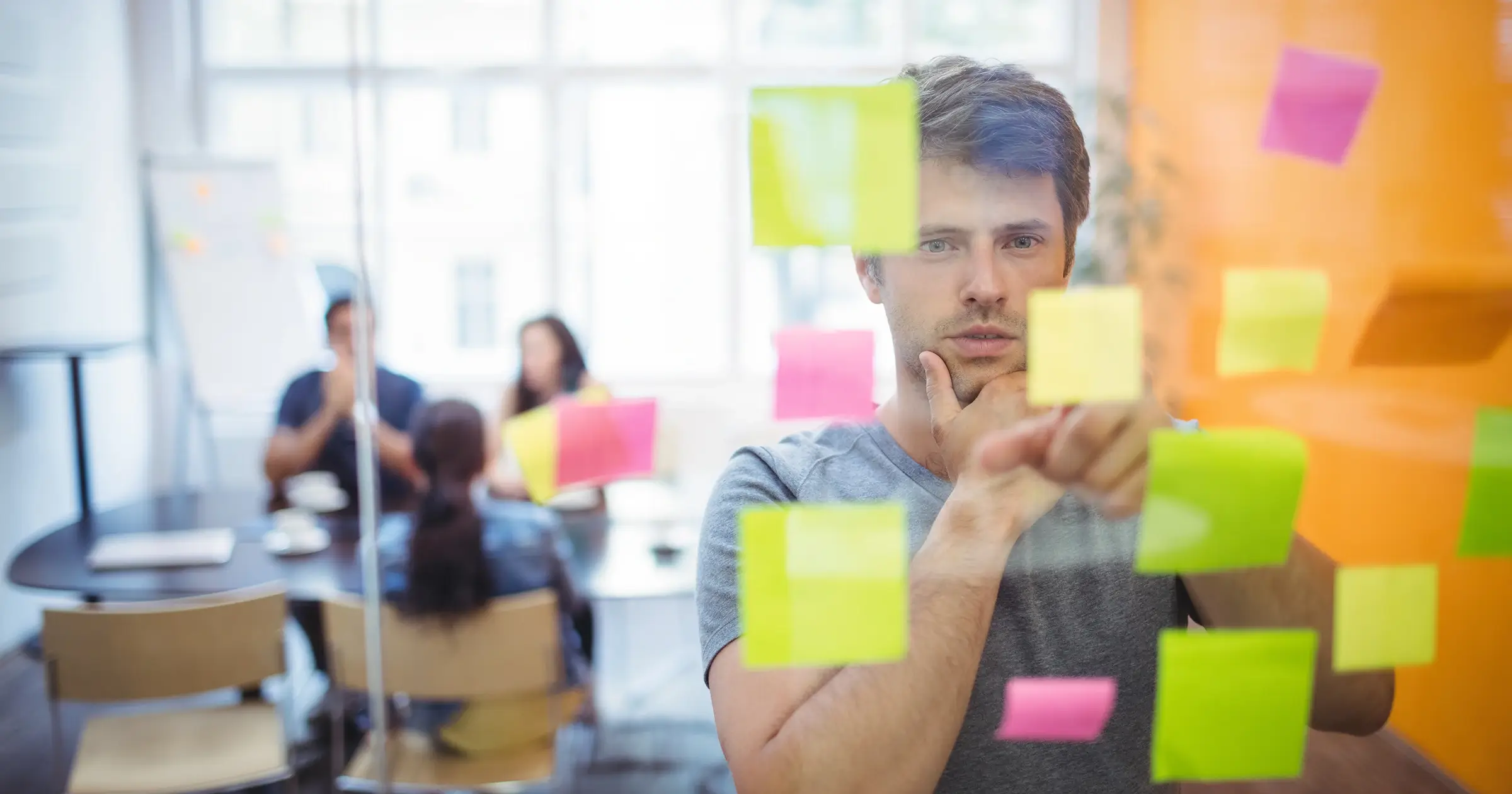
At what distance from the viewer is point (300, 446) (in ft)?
6.07

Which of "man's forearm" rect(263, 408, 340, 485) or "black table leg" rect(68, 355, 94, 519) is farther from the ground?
"black table leg" rect(68, 355, 94, 519)

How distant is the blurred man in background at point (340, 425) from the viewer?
3.76 feet

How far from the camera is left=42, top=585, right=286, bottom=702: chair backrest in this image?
1.44m

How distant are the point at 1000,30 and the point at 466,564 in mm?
1503

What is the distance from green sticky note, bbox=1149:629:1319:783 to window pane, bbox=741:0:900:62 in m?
0.45

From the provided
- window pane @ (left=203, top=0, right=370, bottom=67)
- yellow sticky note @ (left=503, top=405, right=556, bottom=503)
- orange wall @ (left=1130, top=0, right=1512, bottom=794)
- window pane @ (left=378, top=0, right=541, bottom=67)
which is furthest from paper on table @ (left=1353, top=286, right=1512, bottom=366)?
window pane @ (left=203, top=0, right=370, bottom=67)

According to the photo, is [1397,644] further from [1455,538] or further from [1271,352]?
[1271,352]

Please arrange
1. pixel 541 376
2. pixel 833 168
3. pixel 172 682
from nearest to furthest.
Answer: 1. pixel 833 168
2. pixel 541 376
3. pixel 172 682

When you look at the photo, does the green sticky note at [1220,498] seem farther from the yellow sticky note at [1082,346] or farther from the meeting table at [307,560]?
the meeting table at [307,560]

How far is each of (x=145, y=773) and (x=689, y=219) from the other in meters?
1.26

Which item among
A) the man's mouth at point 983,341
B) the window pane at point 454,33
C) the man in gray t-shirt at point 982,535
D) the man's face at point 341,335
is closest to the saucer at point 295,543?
the man's face at point 341,335

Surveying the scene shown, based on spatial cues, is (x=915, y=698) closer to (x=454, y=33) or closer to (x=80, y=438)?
(x=454, y=33)

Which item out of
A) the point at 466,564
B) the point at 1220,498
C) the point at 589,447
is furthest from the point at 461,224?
the point at 466,564

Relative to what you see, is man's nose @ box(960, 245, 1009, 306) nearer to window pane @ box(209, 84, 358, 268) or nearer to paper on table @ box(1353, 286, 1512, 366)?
paper on table @ box(1353, 286, 1512, 366)
